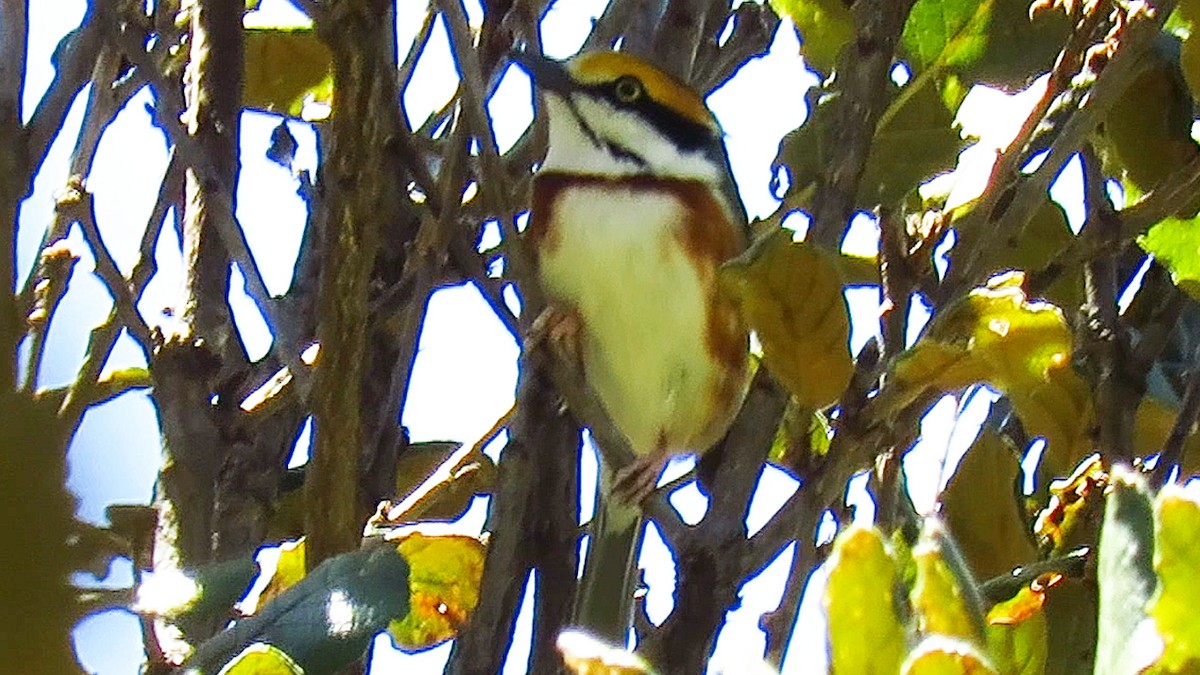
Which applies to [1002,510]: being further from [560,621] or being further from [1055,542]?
[560,621]

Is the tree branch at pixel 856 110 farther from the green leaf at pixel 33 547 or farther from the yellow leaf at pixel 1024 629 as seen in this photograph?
the green leaf at pixel 33 547

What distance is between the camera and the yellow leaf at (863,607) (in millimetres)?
368

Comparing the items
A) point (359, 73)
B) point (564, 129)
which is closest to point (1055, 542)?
point (359, 73)

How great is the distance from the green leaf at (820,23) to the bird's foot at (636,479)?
1.50ft

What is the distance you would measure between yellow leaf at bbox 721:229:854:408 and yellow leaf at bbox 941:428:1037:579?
0.26m

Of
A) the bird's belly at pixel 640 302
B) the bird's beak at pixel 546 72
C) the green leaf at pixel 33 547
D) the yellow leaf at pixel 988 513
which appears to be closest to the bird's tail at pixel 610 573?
the bird's belly at pixel 640 302

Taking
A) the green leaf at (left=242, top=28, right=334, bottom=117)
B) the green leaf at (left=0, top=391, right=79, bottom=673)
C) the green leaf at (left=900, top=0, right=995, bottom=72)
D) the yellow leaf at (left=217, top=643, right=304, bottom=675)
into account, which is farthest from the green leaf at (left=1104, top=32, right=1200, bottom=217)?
the green leaf at (left=0, top=391, right=79, bottom=673)

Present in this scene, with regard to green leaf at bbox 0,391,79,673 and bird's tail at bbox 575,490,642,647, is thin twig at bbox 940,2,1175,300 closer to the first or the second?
bird's tail at bbox 575,490,642,647

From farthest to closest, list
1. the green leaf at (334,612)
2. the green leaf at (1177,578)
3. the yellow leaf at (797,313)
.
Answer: the yellow leaf at (797,313) < the green leaf at (334,612) < the green leaf at (1177,578)

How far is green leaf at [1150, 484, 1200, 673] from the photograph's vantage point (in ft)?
1.06

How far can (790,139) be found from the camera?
1382 millimetres

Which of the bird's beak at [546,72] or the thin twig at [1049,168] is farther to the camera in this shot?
the bird's beak at [546,72]

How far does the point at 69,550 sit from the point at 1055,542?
1217 mm

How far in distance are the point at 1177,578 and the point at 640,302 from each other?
4.62 ft
